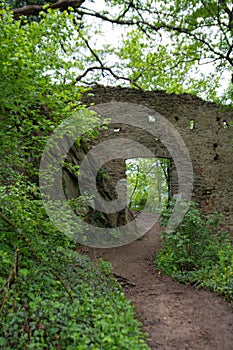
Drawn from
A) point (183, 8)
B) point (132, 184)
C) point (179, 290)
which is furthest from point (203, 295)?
point (132, 184)

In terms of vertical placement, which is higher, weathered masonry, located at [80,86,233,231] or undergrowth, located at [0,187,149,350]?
weathered masonry, located at [80,86,233,231]

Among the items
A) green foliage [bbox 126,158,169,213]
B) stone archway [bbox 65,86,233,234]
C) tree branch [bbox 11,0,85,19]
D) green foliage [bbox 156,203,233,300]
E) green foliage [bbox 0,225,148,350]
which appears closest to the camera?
green foliage [bbox 0,225,148,350]

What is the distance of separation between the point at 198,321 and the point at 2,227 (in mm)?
2570

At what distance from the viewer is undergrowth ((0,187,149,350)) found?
1.94m

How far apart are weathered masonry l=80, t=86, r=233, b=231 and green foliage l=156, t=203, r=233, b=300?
254 centimetres

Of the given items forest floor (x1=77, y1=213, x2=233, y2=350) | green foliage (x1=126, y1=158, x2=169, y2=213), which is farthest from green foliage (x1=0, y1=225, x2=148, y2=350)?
green foliage (x1=126, y1=158, x2=169, y2=213)

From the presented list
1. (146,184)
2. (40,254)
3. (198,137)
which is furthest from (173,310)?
(146,184)

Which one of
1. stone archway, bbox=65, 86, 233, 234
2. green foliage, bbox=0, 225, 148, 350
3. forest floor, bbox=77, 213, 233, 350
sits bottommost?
forest floor, bbox=77, 213, 233, 350

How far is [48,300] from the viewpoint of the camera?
89.6 inches

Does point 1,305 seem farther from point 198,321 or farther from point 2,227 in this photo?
point 198,321

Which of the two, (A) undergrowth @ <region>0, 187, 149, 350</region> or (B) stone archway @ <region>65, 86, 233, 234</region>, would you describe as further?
(B) stone archway @ <region>65, 86, 233, 234</region>

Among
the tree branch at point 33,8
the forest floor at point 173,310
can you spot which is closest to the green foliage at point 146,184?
the tree branch at point 33,8

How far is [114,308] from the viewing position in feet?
8.88

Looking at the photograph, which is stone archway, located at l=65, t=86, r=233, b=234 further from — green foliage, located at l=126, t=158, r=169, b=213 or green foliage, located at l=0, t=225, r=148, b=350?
green foliage, located at l=126, t=158, r=169, b=213
